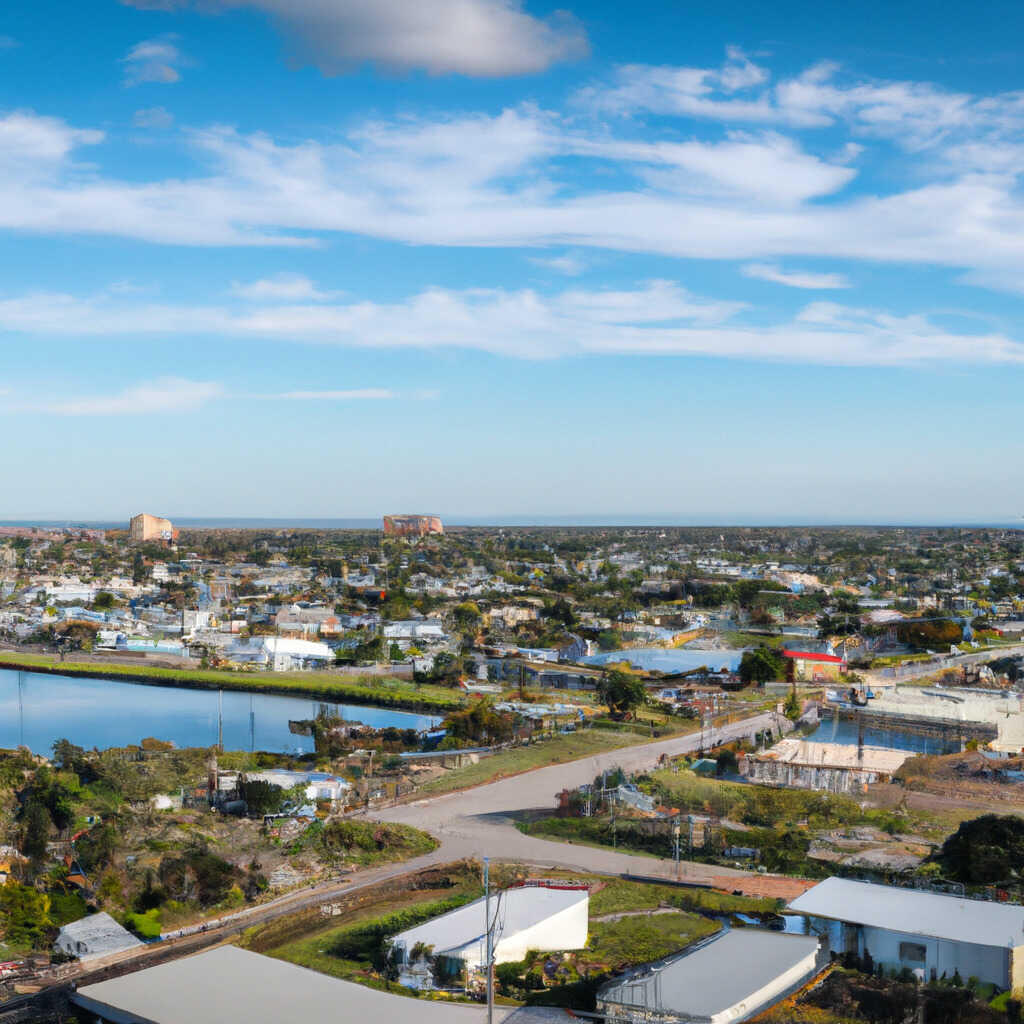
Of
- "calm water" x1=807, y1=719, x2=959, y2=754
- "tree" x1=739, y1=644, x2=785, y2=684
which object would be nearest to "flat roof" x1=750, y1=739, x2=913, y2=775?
"calm water" x1=807, y1=719, x2=959, y2=754

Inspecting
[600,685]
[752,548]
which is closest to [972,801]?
[600,685]

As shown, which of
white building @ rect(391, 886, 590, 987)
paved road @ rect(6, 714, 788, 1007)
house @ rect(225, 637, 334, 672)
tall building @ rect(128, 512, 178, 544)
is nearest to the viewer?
white building @ rect(391, 886, 590, 987)

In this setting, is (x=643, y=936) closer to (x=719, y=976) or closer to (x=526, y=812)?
(x=719, y=976)

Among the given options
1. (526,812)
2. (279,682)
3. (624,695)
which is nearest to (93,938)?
(526,812)

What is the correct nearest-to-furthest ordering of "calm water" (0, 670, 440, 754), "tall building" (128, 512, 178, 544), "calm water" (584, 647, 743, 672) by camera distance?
"calm water" (0, 670, 440, 754) → "calm water" (584, 647, 743, 672) → "tall building" (128, 512, 178, 544)

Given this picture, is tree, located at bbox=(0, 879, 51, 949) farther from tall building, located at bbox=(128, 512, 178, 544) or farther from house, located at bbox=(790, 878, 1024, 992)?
tall building, located at bbox=(128, 512, 178, 544)

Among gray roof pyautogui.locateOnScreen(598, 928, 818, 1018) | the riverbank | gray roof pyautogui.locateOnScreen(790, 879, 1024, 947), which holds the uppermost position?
gray roof pyautogui.locateOnScreen(790, 879, 1024, 947)

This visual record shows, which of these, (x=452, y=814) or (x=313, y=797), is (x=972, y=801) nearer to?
(x=452, y=814)
